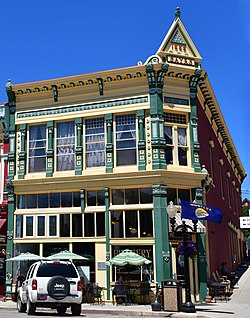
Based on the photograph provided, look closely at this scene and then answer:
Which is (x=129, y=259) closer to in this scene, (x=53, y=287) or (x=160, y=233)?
(x=160, y=233)

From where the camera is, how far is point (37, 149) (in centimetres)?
2572

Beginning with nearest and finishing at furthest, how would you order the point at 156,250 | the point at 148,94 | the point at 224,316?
the point at 224,316, the point at 156,250, the point at 148,94

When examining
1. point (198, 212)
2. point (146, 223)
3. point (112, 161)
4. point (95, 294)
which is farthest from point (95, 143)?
point (95, 294)

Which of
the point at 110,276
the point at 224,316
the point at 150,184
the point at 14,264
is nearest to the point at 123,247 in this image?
the point at 110,276

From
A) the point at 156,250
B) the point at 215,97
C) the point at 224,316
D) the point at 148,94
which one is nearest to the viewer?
the point at 224,316

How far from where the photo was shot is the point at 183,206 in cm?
2072

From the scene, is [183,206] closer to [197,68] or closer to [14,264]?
[197,68]

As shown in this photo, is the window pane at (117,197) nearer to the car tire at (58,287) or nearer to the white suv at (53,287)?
the white suv at (53,287)

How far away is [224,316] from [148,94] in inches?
456

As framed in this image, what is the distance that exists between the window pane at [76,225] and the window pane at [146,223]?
10.6ft

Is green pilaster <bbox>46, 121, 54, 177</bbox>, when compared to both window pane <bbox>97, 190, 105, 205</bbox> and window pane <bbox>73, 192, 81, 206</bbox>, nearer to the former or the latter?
window pane <bbox>73, 192, 81, 206</bbox>

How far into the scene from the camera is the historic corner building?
899 inches

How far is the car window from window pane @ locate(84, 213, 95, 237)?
7407mm

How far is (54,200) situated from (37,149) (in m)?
3.00
